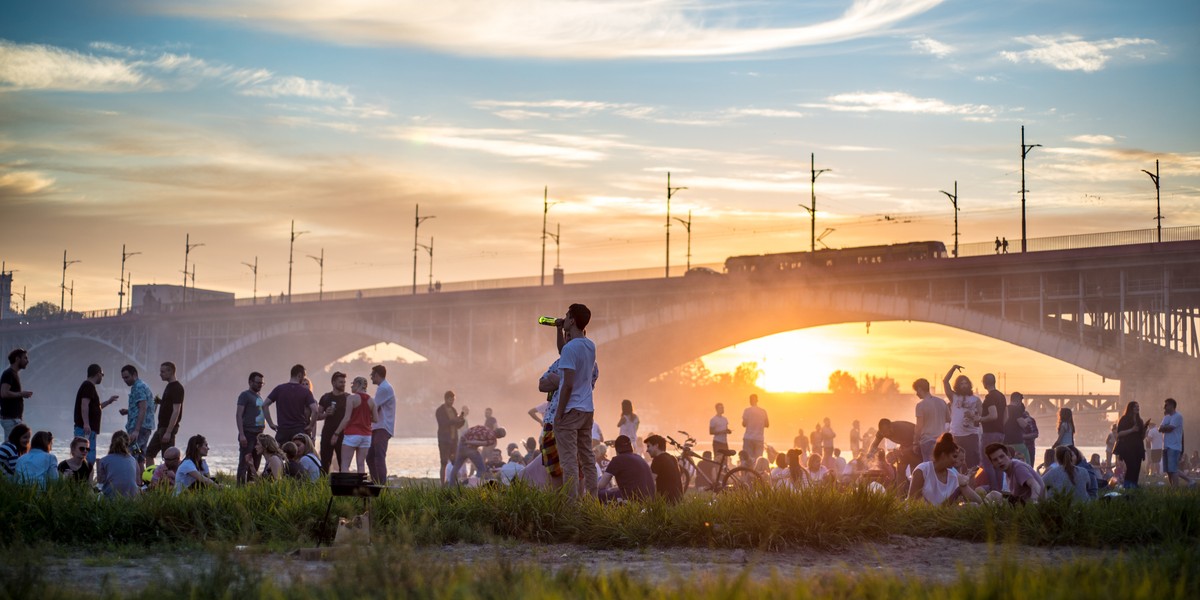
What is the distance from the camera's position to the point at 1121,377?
45.8m

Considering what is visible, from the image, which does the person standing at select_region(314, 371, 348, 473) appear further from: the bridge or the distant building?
the distant building

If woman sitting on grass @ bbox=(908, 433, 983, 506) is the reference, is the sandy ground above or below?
below

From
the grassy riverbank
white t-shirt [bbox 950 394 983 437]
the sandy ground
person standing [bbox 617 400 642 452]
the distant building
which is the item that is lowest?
the sandy ground

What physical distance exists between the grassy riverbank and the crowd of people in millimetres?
524

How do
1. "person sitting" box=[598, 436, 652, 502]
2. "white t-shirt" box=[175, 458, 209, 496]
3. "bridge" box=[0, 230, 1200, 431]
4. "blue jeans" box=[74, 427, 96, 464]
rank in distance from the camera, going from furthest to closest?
1. "bridge" box=[0, 230, 1200, 431]
2. "blue jeans" box=[74, 427, 96, 464]
3. "white t-shirt" box=[175, 458, 209, 496]
4. "person sitting" box=[598, 436, 652, 502]

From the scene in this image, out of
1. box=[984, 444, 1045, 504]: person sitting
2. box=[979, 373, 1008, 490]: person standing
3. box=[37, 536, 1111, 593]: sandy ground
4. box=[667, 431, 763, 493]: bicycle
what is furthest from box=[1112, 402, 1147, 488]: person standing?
box=[37, 536, 1111, 593]: sandy ground

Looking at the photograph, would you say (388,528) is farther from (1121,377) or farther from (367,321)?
(367,321)

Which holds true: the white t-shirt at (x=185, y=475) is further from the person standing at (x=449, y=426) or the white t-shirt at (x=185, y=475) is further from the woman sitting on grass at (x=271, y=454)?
the person standing at (x=449, y=426)

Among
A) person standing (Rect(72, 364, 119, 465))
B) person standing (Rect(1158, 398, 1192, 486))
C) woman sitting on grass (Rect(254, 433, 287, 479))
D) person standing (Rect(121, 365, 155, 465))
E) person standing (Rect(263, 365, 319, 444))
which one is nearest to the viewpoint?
woman sitting on grass (Rect(254, 433, 287, 479))

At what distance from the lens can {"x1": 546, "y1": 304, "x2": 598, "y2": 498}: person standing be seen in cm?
1122

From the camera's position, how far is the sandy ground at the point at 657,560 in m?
8.27

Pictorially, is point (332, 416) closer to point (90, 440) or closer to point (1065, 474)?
point (90, 440)

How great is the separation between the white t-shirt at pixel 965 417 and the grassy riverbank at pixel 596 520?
19.2ft

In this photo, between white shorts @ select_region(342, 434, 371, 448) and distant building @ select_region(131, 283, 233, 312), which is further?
distant building @ select_region(131, 283, 233, 312)
